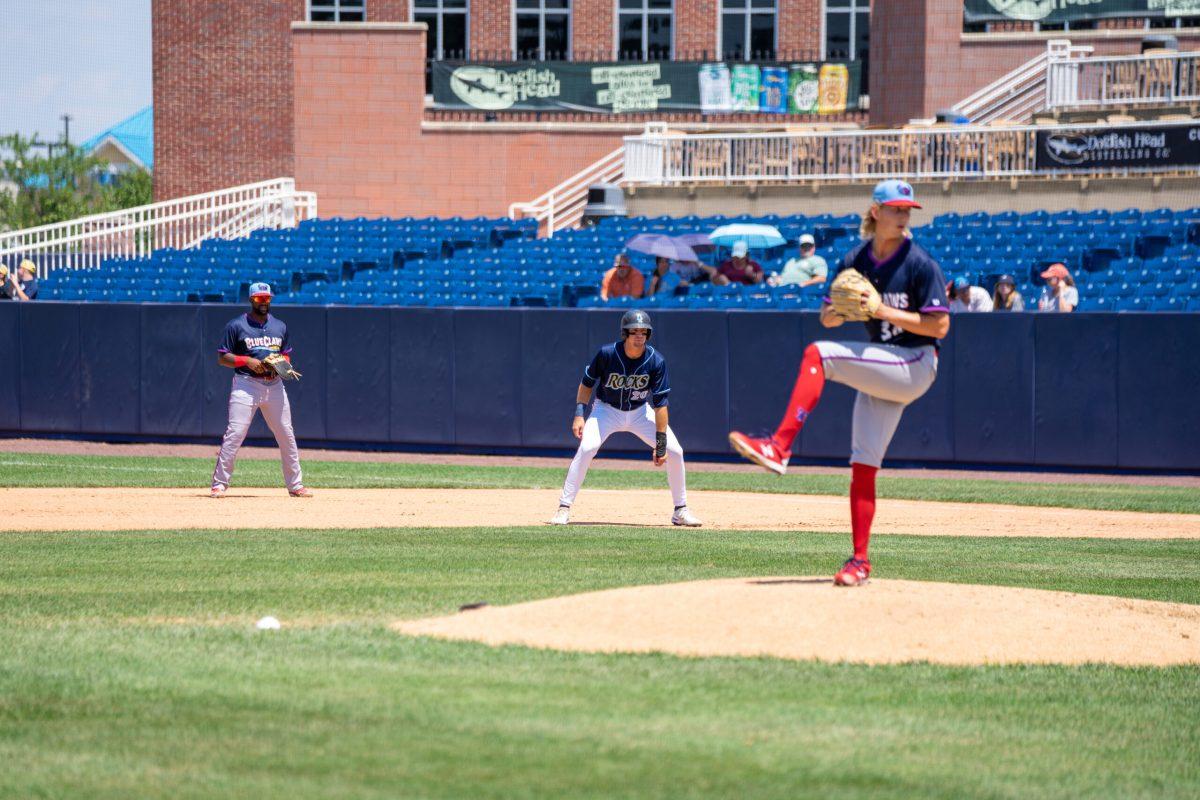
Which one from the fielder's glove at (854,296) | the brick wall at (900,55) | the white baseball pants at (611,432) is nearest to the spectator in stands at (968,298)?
the white baseball pants at (611,432)

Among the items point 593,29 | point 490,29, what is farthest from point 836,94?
point 490,29

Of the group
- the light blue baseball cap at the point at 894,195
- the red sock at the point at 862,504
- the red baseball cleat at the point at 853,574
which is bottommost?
the red baseball cleat at the point at 853,574

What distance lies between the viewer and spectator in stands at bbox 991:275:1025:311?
19391 millimetres

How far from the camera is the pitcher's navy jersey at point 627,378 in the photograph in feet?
42.1

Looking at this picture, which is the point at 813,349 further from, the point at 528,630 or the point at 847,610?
the point at 528,630

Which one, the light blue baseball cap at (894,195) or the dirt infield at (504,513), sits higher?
the light blue baseball cap at (894,195)

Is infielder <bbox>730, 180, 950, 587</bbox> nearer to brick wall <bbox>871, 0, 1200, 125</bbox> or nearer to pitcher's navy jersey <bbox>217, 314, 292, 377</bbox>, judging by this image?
pitcher's navy jersey <bbox>217, 314, 292, 377</bbox>

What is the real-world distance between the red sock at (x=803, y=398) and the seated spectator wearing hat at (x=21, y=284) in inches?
745

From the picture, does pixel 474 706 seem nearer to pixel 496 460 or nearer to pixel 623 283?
pixel 496 460

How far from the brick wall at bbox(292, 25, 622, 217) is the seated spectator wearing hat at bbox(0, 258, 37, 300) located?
898 cm

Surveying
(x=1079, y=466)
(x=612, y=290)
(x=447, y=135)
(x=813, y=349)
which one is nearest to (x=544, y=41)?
(x=447, y=135)

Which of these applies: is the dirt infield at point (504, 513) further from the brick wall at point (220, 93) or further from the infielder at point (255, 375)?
the brick wall at point (220, 93)

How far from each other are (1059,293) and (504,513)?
829 cm

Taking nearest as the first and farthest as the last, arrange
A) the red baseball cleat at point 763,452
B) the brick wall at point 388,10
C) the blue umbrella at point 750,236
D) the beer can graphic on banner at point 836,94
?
the red baseball cleat at point 763,452 < the blue umbrella at point 750,236 < the beer can graphic on banner at point 836,94 < the brick wall at point 388,10
